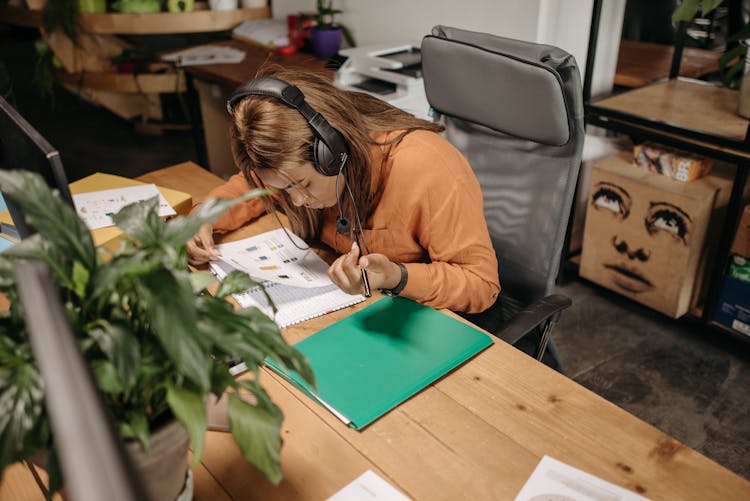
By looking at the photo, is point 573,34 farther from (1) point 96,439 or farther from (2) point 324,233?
(1) point 96,439

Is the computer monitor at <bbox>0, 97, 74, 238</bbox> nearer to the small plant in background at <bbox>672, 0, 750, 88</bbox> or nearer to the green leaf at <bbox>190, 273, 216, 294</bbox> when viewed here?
the green leaf at <bbox>190, 273, 216, 294</bbox>

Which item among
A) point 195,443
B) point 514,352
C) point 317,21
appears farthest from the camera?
point 317,21

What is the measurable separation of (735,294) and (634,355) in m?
0.38

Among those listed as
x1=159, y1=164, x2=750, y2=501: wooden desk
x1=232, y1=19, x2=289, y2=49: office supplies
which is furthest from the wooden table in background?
x1=232, y1=19, x2=289, y2=49: office supplies

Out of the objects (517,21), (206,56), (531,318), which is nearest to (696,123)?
(517,21)

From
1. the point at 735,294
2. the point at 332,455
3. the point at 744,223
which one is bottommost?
the point at 735,294

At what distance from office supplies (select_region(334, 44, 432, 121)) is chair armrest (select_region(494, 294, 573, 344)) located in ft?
3.89

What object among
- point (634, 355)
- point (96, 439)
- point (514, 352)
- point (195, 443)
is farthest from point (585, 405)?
point (634, 355)

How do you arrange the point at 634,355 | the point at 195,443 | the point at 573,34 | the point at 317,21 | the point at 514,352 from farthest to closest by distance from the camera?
1. the point at 317,21
2. the point at 573,34
3. the point at 634,355
4. the point at 514,352
5. the point at 195,443

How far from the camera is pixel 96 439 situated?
14.2 inches

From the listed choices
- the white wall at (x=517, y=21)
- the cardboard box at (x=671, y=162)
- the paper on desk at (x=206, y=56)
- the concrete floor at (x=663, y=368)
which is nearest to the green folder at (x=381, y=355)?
the concrete floor at (x=663, y=368)

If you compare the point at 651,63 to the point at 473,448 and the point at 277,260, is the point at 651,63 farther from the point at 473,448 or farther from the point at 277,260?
the point at 473,448

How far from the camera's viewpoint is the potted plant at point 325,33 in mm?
2979

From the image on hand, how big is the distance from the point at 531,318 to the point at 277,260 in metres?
0.54
